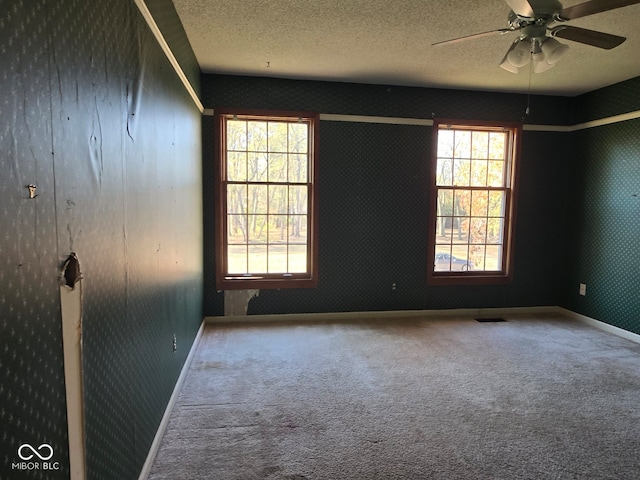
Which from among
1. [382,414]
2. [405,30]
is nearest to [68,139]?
[382,414]

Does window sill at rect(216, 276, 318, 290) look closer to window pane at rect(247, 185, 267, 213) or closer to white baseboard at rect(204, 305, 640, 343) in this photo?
white baseboard at rect(204, 305, 640, 343)

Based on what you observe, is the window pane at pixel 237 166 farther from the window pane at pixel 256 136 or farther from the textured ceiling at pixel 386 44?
the textured ceiling at pixel 386 44

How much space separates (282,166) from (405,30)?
1896 millimetres

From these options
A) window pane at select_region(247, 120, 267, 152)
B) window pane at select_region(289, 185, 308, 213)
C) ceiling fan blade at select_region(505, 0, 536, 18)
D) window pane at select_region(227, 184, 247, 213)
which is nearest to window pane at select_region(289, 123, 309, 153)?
window pane at select_region(247, 120, 267, 152)

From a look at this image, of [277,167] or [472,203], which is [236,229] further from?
[472,203]

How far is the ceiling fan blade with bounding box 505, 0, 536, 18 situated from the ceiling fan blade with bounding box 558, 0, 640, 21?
16 cm

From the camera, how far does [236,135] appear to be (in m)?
4.18

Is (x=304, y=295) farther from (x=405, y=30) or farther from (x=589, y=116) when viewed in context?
(x=589, y=116)

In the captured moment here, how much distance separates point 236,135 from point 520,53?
9.14 ft

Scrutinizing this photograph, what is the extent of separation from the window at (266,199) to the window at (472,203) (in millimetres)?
1509

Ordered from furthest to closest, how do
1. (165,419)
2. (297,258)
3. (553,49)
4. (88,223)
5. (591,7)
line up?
(297,258), (553,49), (165,419), (591,7), (88,223)

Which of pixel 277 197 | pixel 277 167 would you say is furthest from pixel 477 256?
pixel 277 167

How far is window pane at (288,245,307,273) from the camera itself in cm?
439

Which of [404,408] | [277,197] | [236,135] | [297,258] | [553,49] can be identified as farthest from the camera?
[297,258]
